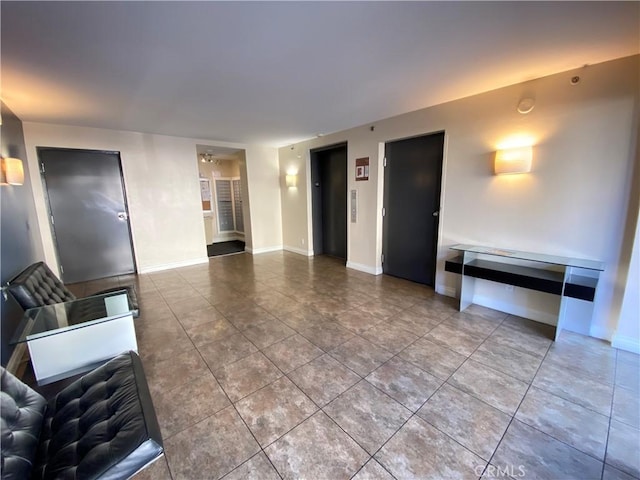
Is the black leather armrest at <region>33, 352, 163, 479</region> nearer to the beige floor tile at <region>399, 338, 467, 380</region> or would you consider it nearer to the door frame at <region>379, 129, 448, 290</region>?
the beige floor tile at <region>399, 338, 467, 380</region>

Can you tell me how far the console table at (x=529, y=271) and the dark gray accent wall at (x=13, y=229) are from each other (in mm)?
4289

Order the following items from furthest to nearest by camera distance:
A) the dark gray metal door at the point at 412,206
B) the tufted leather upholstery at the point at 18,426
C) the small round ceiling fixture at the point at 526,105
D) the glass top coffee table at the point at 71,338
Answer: the dark gray metal door at the point at 412,206 → the small round ceiling fixture at the point at 526,105 → the glass top coffee table at the point at 71,338 → the tufted leather upholstery at the point at 18,426

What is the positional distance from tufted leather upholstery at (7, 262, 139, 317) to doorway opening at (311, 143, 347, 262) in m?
3.63

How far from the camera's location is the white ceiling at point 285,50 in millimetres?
1581

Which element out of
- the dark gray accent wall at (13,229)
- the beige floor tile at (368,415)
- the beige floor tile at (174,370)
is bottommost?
the beige floor tile at (368,415)

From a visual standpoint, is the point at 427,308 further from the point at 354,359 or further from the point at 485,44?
the point at 485,44

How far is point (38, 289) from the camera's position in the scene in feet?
7.97

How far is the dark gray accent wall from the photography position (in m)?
2.22

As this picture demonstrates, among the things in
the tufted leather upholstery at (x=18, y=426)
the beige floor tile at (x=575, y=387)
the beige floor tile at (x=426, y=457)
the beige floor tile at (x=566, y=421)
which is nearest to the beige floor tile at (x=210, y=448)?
the tufted leather upholstery at (x=18, y=426)

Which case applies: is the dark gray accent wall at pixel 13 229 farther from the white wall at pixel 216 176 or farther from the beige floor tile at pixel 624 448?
the beige floor tile at pixel 624 448

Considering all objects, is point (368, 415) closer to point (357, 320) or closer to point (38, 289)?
point (357, 320)

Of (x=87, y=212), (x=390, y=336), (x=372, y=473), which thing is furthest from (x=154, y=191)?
(x=372, y=473)

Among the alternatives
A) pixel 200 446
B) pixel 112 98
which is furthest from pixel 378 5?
pixel 112 98

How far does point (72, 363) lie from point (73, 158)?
3.75 m
